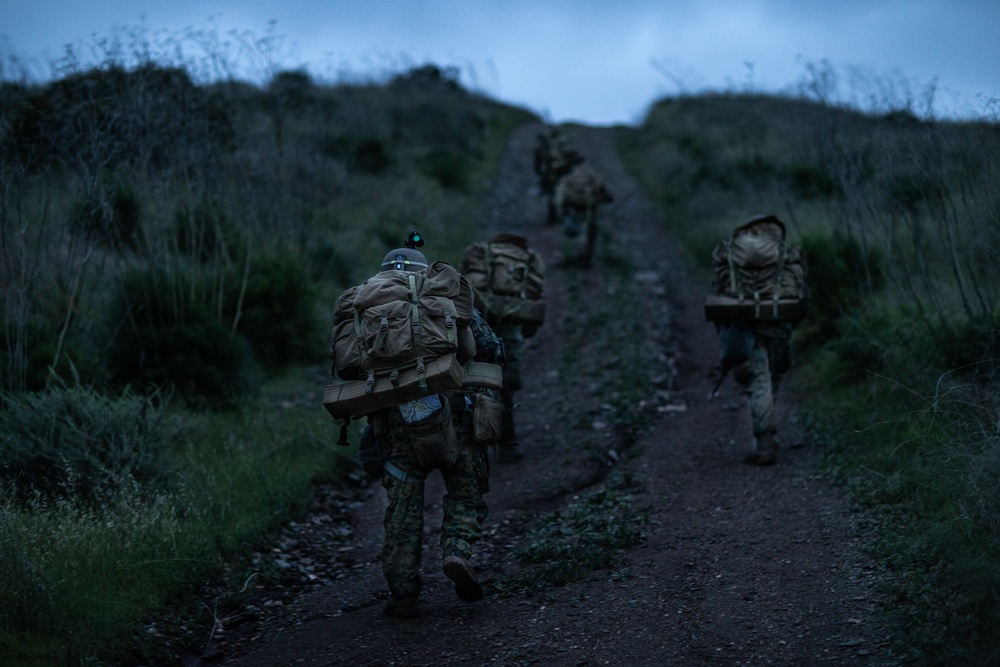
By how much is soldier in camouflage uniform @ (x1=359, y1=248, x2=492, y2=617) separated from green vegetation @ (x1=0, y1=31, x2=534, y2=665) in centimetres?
121

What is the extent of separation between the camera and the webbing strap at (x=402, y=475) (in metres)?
5.43

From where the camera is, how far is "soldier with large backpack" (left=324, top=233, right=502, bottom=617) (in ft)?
16.9

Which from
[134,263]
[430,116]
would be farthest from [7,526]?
[430,116]

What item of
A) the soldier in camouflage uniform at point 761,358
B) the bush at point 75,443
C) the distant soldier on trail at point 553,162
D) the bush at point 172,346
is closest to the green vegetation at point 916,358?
the soldier in camouflage uniform at point 761,358

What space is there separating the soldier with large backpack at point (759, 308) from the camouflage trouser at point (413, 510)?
10.3ft

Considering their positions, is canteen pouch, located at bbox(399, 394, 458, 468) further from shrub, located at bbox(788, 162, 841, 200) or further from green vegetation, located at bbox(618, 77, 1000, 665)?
shrub, located at bbox(788, 162, 841, 200)

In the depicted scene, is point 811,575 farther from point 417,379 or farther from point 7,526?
point 7,526

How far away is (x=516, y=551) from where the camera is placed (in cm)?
638

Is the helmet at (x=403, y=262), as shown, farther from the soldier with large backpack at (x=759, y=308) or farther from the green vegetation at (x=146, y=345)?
the soldier with large backpack at (x=759, y=308)

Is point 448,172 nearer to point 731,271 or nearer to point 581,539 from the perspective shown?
point 731,271

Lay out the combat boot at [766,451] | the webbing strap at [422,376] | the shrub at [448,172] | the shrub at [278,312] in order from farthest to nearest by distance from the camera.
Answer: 1. the shrub at [448,172]
2. the shrub at [278,312]
3. the combat boot at [766,451]
4. the webbing strap at [422,376]

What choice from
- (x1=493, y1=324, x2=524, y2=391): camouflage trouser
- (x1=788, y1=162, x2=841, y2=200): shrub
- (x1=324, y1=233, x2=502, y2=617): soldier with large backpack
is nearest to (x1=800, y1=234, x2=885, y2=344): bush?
(x1=493, y1=324, x2=524, y2=391): camouflage trouser

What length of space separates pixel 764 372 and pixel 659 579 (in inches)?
116

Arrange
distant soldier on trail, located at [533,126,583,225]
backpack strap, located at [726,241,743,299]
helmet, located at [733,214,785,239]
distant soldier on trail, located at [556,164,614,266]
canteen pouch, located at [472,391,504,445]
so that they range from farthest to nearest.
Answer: distant soldier on trail, located at [533,126,583,225]
distant soldier on trail, located at [556,164,614,266]
helmet, located at [733,214,785,239]
backpack strap, located at [726,241,743,299]
canteen pouch, located at [472,391,504,445]
